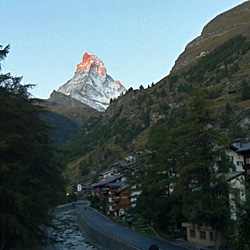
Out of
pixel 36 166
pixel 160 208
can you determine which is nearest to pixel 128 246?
pixel 160 208

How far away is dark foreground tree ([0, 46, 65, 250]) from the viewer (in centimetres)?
2547

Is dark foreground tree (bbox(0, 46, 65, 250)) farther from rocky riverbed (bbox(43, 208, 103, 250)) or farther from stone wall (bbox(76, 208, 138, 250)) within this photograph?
rocky riverbed (bbox(43, 208, 103, 250))

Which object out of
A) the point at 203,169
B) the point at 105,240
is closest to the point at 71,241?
the point at 105,240

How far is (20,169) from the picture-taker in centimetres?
2562

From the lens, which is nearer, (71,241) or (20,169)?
(20,169)

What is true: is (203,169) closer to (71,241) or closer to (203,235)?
(203,235)

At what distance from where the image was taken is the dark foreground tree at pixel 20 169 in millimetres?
25469

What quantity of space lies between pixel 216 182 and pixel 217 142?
162 inches

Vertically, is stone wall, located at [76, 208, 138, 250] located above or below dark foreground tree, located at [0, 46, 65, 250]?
below

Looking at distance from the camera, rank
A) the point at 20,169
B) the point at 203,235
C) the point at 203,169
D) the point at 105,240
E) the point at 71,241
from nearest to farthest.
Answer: the point at 20,169 < the point at 203,169 < the point at 203,235 < the point at 105,240 < the point at 71,241

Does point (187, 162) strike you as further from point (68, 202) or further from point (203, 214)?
point (68, 202)

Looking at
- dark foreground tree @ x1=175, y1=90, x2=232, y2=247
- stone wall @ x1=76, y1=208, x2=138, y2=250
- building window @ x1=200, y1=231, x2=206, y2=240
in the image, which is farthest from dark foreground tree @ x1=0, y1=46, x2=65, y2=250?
building window @ x1=200, y1=231, x2=206, y2=240

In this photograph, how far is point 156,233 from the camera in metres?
58.9

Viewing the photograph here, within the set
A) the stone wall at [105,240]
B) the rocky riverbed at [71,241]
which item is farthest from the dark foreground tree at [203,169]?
the rocky riverbed at [71,241]
